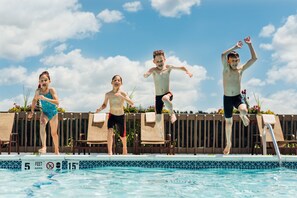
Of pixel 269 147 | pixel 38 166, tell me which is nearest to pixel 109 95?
pixel 38 166

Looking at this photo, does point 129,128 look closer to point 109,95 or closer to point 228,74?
point 109,95

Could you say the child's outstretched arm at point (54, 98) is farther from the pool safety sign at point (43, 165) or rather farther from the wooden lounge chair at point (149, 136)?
the wooden lounge chair at point (149, 136)

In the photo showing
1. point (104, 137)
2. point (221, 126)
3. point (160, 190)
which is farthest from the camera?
point (221, 126)

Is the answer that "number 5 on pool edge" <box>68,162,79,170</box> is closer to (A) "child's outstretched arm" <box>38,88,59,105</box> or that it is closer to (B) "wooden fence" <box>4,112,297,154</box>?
(A) "child's outstretched arm" <box>38,88,59,105</box>

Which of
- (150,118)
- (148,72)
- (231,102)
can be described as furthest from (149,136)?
(231,102)

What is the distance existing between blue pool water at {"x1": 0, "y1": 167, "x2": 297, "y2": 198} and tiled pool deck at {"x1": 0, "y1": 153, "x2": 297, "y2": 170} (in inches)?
8.5

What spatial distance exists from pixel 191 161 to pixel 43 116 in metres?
3.18

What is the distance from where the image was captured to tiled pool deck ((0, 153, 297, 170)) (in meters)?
9.40

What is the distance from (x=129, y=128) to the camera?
43.3 feet

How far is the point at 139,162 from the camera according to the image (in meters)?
9.55

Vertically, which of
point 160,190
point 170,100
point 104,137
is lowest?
point 160,190

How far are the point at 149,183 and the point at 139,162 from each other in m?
1.98

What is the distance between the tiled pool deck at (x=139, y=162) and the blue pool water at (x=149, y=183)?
217mm

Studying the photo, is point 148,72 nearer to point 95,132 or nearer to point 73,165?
point 73,165
